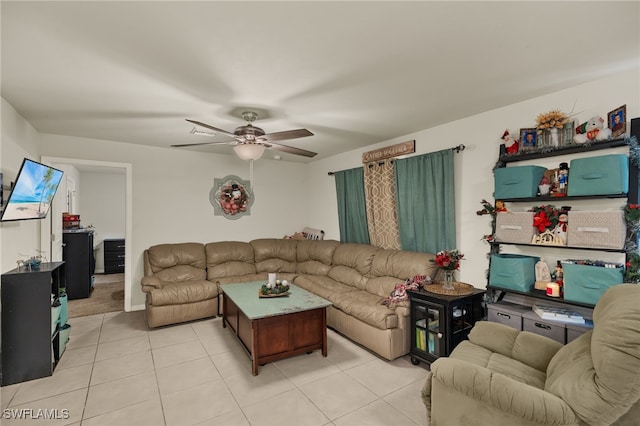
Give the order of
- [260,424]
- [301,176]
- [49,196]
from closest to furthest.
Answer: [260,424]
[49,196]
[301,176]

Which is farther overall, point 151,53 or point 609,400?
point 151,53

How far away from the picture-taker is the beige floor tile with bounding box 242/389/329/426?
6.90 feet

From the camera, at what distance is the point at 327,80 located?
7.67 feet

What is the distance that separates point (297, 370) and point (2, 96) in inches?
139

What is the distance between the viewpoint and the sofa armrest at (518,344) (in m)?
1.92

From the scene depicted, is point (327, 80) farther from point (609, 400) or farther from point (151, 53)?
point (609, 400)

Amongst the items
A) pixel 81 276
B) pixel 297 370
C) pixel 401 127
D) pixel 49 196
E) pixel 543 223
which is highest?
pixel 401 127

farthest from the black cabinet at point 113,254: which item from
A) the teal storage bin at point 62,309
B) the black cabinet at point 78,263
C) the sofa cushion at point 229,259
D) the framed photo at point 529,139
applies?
the framed photo at point 529,139

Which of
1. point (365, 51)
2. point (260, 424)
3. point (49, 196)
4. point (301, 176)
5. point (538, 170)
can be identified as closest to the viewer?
point (365, 51)

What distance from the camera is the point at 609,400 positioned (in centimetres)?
125

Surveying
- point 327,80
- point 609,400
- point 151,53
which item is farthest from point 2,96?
point 609,400

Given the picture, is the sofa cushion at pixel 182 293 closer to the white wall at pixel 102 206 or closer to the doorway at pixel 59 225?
the doorway at pixel 59 225

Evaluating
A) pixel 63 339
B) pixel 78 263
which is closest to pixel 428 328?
pixel 63 339

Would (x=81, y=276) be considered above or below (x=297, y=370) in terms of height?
above
